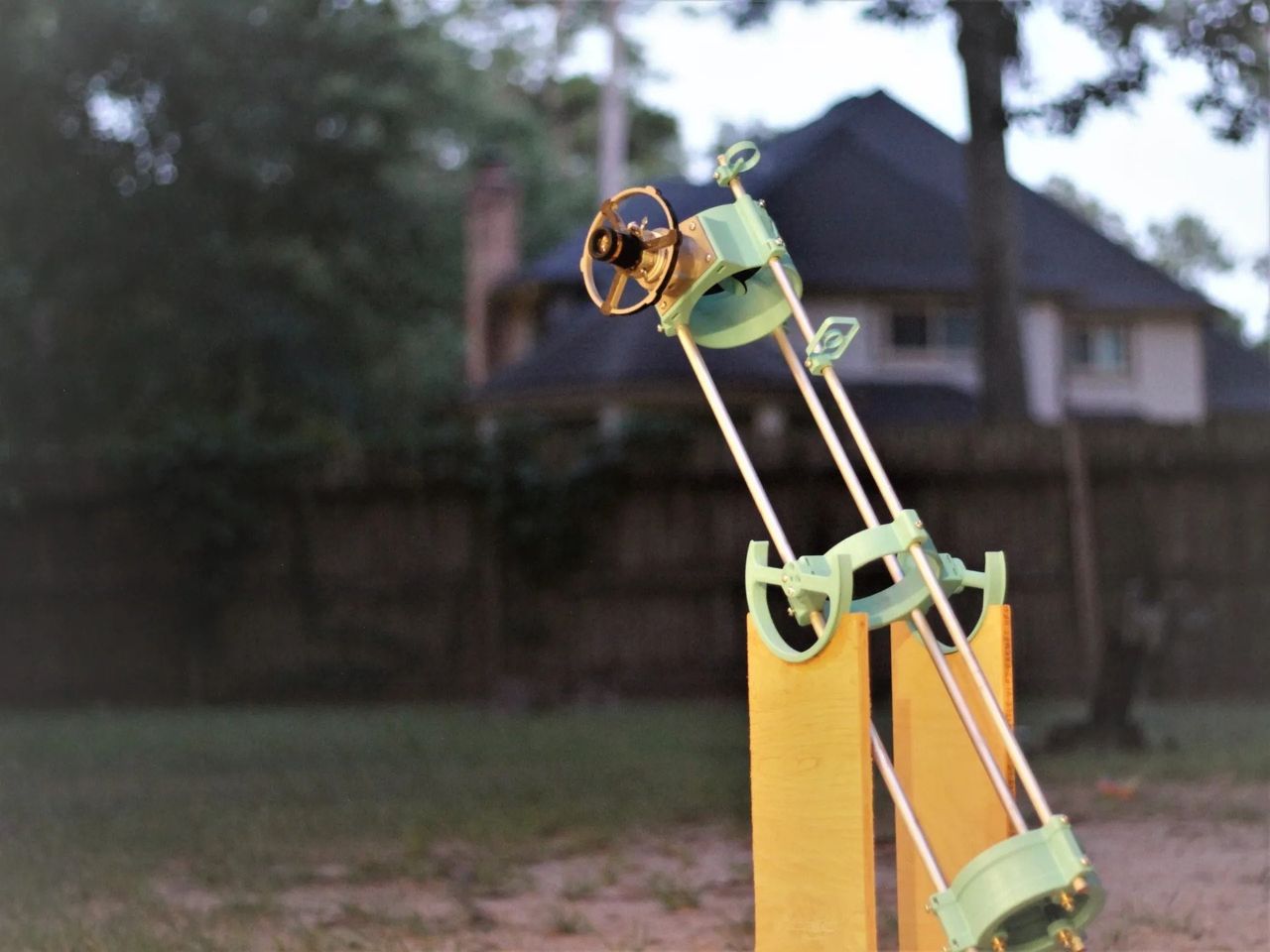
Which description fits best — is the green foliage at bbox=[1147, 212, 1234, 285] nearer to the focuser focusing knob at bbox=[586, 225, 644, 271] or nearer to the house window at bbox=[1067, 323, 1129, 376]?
the house window at bbox=[1067, 323, 1129, 376]

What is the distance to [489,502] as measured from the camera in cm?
1205

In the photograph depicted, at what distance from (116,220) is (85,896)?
1826 centimetres

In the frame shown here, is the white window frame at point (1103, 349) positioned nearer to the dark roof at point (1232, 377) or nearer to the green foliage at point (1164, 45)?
the dark roof at point (1232, 377)

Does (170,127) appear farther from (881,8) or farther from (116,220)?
(881,8)

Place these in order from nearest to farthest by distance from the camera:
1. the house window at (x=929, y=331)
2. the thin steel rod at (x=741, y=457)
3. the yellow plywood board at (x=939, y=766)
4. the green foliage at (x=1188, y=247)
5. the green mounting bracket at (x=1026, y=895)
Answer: the green mounting bracket at (x=1026, y=895), the thin steel rod at (x=741, y=457), the yellow plywood board at (x=939, y=766), the house window at (x=929, y=331), the green foliage at (x=1188, y=247)

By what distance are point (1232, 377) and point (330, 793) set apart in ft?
71.5

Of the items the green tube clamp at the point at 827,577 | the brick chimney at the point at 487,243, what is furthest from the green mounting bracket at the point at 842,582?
the brick chimney at the point at 487,243

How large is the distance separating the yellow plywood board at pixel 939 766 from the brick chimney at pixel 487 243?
21970mm

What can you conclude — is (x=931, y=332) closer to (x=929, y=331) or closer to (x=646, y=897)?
(x=929, y=331)

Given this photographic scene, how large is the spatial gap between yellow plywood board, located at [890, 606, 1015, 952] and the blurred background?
4.06 feet

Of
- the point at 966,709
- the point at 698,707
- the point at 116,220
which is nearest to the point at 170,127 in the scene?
the point at 116,220

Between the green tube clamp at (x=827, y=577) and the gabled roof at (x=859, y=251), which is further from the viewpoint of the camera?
the gabled roof at (x=859, y=251)

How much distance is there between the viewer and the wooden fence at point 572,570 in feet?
39.5

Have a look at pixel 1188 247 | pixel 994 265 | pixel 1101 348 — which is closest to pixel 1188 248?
pixel 1188 247
